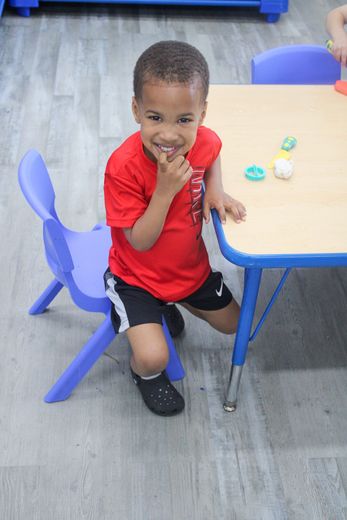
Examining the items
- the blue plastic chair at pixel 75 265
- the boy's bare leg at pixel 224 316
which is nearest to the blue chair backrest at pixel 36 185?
the blue plastic chair at pixel 75 265

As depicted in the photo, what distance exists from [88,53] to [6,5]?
2.39 ft

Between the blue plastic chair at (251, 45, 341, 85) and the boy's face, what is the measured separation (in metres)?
0.69

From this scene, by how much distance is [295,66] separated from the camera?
6.37ft

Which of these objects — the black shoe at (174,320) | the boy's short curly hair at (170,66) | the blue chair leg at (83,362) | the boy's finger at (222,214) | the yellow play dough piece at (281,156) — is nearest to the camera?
the boy's short curly hair at (170,66)

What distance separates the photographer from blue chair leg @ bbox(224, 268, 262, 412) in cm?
139

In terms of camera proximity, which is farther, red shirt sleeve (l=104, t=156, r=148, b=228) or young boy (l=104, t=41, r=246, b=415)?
red shirt sleeve (l=104, t=156, r=148, b=228)

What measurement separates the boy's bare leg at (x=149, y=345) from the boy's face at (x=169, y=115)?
418mm

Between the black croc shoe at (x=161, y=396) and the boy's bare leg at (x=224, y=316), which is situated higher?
the boy's bare leg at (x=224, y=316)

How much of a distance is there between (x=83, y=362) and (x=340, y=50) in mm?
1108

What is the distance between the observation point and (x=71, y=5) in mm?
3789

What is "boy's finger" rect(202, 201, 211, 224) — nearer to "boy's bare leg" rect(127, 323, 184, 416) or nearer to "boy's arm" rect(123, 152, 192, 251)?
"boy's arm" rect(123, 152, 192, 251)

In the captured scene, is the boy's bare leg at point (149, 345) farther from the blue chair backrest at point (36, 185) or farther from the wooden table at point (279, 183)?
the blue chair backrest at point (36, 185)

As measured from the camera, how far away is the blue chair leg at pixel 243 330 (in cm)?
139

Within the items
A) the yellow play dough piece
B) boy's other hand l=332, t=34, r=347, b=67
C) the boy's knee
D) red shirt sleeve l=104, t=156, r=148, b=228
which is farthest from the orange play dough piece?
the boy's knee
